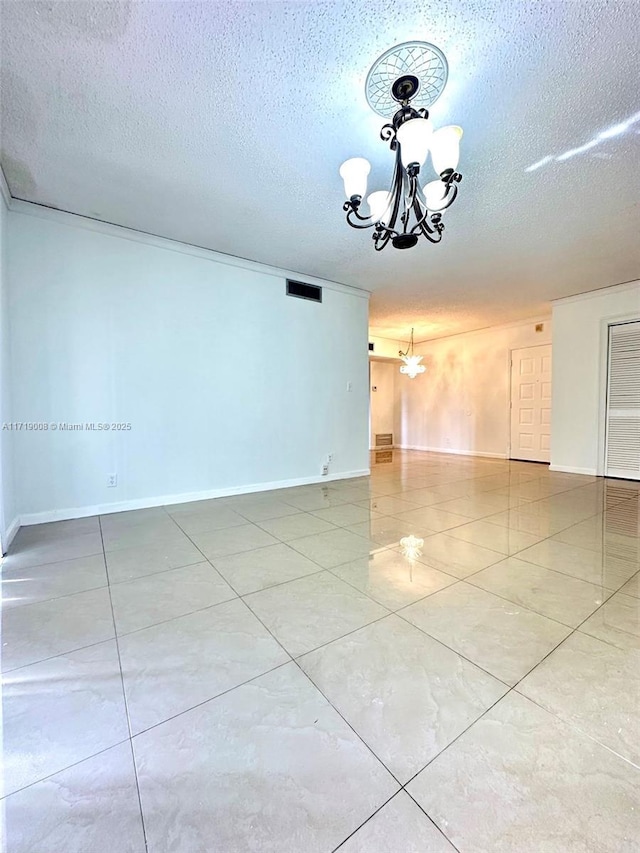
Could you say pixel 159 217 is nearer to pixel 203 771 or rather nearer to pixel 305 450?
pixel 305 450

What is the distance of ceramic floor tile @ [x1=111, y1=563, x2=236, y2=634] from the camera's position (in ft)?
5.44

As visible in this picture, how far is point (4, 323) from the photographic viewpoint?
2.68 m

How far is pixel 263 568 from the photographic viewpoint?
2.17 meters

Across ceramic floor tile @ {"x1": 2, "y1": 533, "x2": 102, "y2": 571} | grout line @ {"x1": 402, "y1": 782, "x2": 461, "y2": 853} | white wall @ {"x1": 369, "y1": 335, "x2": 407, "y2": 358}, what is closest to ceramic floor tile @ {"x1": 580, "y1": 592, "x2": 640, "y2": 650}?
grout line @ {"x1": 402, "y1": 782, "x2": 461, "y2": 853}

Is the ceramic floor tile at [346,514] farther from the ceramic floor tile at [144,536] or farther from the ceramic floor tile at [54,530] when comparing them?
the ceramic floor tile at [54,530]

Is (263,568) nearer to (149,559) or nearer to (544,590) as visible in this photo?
(149,559)

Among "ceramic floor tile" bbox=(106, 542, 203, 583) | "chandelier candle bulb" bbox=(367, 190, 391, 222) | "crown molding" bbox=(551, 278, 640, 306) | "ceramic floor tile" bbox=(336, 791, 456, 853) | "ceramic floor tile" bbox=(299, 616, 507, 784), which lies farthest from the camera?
"crown molding" bbox=(551, 278, 640, 306)

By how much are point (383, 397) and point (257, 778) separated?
8.68m

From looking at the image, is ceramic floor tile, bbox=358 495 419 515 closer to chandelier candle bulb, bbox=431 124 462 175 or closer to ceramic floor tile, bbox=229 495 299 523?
ceramic floor tile, bbox=229 495 299 523

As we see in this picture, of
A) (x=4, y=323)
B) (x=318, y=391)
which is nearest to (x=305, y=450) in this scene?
(x=318, y=391)

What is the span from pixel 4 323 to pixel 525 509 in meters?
4.81

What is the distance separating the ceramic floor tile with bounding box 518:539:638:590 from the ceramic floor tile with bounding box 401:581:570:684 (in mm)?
628

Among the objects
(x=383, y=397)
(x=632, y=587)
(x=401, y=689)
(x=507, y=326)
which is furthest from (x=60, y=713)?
(x=383, y=397)

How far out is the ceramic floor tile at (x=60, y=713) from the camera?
0.98 m
